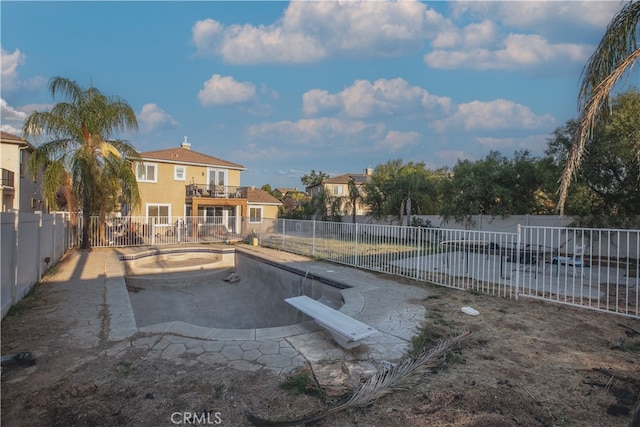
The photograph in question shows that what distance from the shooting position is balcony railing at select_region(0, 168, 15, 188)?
60.8 feet

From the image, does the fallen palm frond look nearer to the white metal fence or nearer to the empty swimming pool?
the white metal fence

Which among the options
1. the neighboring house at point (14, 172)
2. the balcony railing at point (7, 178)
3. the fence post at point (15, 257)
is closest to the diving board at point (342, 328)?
the fence post at point (15, 257)

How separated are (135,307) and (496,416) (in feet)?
29.8

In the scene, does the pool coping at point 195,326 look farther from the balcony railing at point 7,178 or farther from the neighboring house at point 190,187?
the balcony railing at point 7,178

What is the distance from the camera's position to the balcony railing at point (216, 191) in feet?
75.3

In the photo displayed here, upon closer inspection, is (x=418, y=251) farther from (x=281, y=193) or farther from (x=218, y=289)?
(x=281, y=193)

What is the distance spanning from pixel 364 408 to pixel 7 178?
25.0 m

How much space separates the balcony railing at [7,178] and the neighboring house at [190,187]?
21.9 ft

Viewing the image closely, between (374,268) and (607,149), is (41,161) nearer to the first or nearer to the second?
(374,268)

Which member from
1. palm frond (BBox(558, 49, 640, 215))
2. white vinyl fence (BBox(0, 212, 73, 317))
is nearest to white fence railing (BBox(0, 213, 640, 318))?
white vinyl fence (BBox(0, 212, 73, 317))

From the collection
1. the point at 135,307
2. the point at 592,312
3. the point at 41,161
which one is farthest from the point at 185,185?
the point at 592,312

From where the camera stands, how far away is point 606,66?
202 inches

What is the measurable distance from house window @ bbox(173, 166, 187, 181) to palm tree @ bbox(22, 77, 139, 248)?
31.1 ft

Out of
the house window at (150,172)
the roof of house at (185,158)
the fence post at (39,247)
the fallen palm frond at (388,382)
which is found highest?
the roof of house at (185,158)
